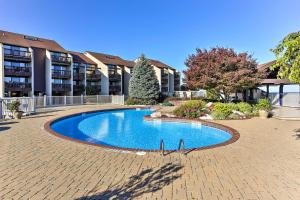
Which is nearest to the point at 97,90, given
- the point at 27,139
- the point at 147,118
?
the point at 147,118

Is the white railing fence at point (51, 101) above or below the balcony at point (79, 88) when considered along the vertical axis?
below

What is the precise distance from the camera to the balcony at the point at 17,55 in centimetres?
3040

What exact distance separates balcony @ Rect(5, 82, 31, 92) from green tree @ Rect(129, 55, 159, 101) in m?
16.1

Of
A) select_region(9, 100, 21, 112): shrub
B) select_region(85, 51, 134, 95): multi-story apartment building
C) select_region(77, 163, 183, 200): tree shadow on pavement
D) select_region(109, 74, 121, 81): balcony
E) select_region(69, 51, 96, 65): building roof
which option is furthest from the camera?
select_region(109, 74, 121, 81): balcony

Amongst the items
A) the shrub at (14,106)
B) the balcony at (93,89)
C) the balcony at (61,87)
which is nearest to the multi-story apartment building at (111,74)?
the balcony at (93,89)

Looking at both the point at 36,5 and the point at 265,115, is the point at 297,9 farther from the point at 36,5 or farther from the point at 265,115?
the point at 36,5

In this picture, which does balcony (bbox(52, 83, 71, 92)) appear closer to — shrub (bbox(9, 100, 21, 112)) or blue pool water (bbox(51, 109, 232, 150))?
shrub (bbox(9, 100, 21, 112))

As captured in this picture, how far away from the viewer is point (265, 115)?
50.7 feet

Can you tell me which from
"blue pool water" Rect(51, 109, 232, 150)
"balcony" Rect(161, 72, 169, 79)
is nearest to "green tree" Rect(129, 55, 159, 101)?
"blue pool water" Rect(51, 109, 232, 150)

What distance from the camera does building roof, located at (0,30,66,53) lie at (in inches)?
1239

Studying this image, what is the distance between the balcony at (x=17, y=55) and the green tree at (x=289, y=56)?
114ft

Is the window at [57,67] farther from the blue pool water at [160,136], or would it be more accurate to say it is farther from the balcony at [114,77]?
the blue pool water at [160,136]

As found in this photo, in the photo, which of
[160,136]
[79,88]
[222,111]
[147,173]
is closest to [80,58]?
[79,88]

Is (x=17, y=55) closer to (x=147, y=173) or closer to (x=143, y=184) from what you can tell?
(x=147, y=173)
